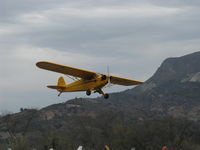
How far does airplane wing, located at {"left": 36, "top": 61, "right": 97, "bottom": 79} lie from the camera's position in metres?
36.1

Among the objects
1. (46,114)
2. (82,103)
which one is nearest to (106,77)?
(46,114)

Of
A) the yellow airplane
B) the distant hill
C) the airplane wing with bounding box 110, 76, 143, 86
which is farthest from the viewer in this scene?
the distant hill

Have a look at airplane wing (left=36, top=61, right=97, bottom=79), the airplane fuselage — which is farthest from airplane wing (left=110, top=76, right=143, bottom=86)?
airplane wing (left=36, top=61, right=97, bottom=79)

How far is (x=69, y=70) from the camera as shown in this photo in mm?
37750

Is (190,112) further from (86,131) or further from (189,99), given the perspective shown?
(86,131)

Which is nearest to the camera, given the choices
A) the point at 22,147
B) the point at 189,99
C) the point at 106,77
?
the point at 106,77

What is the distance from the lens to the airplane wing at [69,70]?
36.1 metres

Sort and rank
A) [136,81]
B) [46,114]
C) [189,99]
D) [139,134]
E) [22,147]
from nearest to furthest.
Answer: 1. [136,81]
2. [22,147]
3. [139,134]
4. [46,114]
5. [189,99]

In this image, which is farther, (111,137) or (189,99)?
(189,99)

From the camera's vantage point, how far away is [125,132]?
73.9 m

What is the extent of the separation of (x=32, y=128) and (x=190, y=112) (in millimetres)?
68634

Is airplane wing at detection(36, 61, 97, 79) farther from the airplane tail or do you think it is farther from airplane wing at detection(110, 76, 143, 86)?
airplane wing at detection(110, 76, 143, 86)

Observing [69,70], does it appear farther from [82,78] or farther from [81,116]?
[81,116]

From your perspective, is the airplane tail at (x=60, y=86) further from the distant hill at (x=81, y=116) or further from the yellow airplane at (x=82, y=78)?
the distant hill at (x=81, y=116)
